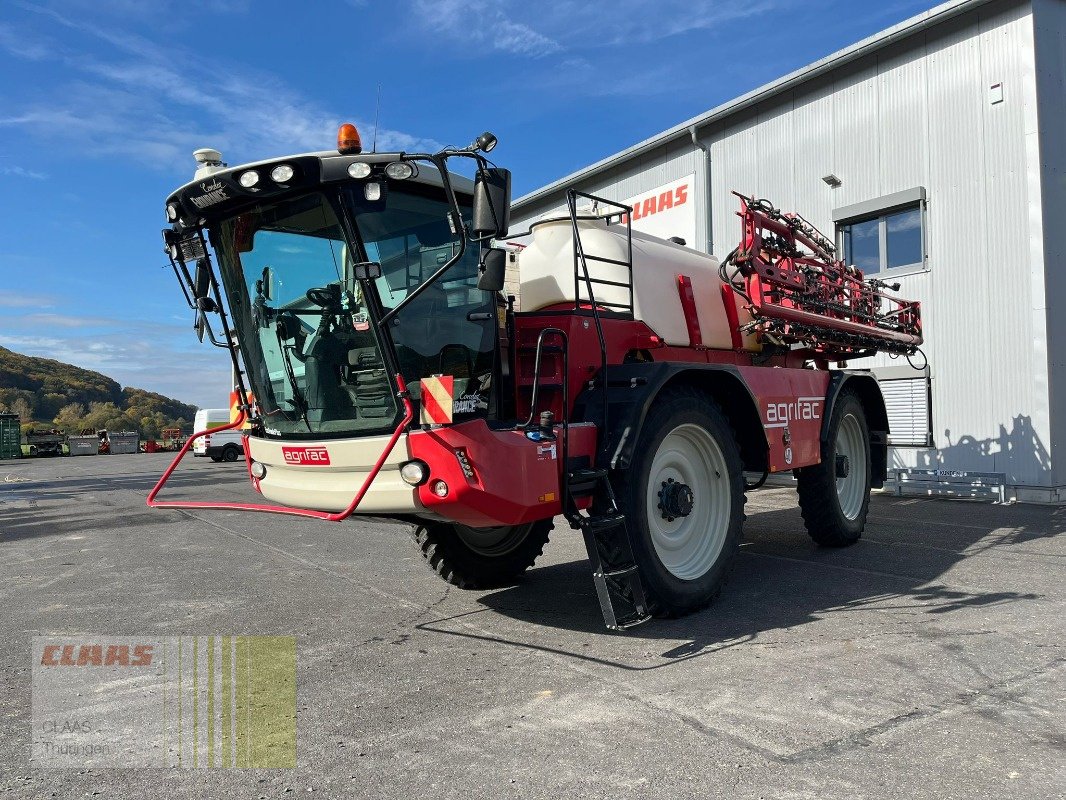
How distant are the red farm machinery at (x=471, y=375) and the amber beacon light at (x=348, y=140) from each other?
0.02 meters

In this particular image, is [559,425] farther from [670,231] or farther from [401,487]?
[670,231]

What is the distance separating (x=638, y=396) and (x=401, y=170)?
192cm

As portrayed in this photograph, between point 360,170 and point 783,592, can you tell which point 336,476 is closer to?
point 360,170

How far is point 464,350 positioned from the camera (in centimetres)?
473

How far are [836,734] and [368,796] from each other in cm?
182

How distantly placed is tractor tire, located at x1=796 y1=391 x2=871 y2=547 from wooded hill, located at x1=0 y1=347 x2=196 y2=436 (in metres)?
53.4

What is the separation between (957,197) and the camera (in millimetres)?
11500

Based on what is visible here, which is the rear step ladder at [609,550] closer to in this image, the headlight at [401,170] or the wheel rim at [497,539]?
the wheel rim at [497,539]

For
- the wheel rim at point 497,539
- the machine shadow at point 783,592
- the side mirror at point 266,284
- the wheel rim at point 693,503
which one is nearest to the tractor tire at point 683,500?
the wheel rim at point 693,503

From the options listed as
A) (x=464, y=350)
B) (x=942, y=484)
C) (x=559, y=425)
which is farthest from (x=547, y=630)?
(x=942, y=484)

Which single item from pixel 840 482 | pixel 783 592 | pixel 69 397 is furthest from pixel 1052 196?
pixel 69 397

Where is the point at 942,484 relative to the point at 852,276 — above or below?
below

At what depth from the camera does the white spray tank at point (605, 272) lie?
5727 millimetres

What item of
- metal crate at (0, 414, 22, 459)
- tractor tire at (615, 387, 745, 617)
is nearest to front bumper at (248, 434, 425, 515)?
tractor tire at (615, 387, 745, 617)
